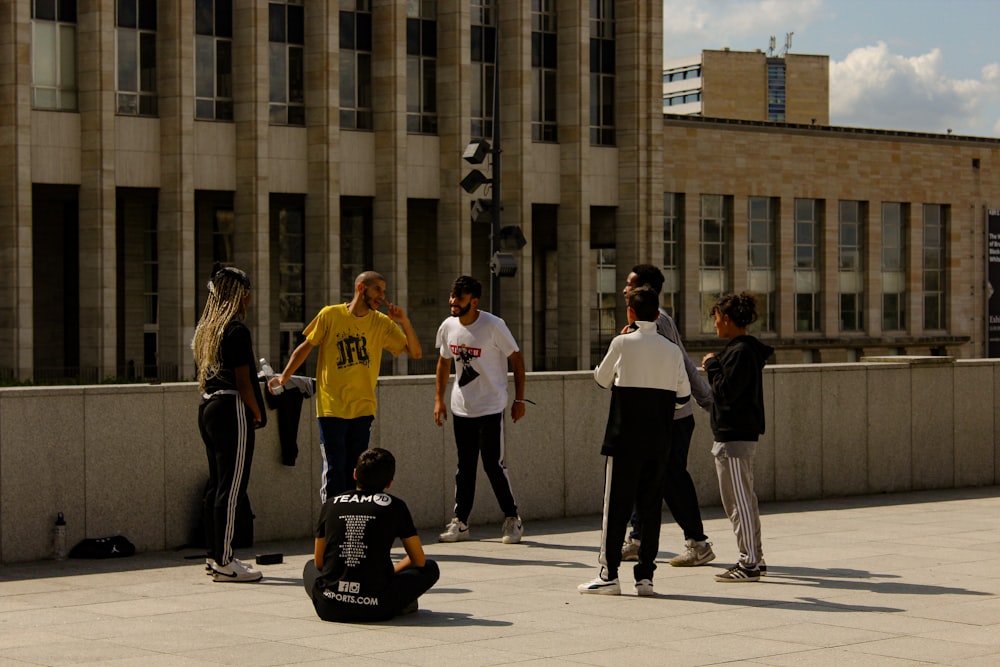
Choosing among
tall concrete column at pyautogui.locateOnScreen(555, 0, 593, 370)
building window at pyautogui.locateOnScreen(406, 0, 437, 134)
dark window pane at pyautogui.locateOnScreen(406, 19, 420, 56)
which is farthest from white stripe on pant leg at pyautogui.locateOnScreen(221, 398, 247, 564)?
tall concrete column at pyautogui.locateOnScreen(555, 0, 593, 370)

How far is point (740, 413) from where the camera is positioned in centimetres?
1036

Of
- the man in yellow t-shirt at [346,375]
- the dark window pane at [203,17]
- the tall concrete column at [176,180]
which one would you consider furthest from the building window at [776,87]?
the man in yellow t-shirt at [346,375]

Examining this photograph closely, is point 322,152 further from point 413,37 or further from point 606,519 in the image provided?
point 606,519

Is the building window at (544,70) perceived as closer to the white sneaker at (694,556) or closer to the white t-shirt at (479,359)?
the white t-shirt at (479,359)

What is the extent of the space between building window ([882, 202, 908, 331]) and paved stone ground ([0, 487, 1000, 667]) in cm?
5344

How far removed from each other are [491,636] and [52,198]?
136 ft

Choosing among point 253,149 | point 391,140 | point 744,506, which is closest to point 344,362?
point 744,506

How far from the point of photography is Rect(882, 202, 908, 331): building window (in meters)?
64.8

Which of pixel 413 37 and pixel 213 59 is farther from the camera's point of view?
pixel 413 37

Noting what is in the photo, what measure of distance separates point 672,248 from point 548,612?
49849 millimetres

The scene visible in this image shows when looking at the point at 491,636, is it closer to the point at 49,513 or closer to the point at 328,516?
the point at 328,516

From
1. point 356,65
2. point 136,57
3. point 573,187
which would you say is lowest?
point 573,187

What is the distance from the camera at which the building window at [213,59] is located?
4631 cm

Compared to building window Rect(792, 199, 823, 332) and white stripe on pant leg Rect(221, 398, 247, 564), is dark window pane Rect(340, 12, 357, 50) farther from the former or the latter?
white stripe on pant leg Rect(221, 398, 247, 564)
